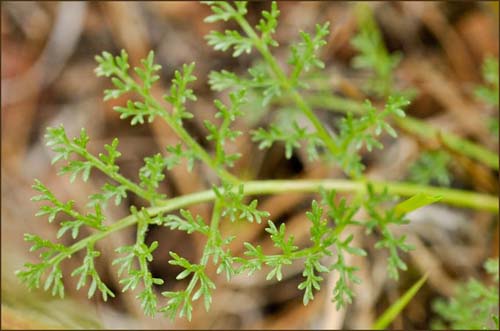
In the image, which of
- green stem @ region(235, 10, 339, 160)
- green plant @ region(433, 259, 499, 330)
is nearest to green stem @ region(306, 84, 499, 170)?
green plant @ region(433, 259, 499, 330)

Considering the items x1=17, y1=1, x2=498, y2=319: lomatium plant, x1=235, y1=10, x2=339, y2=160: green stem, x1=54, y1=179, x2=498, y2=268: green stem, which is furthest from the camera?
x1=235, y1=10, x2=339, y2=160: green stem

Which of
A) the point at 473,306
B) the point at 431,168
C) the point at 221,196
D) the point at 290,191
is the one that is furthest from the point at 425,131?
the point at 221,196

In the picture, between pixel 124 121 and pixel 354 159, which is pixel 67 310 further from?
pixel 354 159

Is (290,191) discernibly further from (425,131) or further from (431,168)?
(425,131)

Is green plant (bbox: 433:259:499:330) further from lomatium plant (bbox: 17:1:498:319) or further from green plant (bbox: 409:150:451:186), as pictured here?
green plant (bbox: 409:150:451:186)

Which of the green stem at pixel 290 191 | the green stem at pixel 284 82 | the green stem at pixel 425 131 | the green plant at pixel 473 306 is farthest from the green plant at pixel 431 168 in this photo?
the green stem at pixel 284 82

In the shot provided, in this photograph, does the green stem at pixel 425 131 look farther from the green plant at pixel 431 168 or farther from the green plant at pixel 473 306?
the green plant at pixel 473 306
